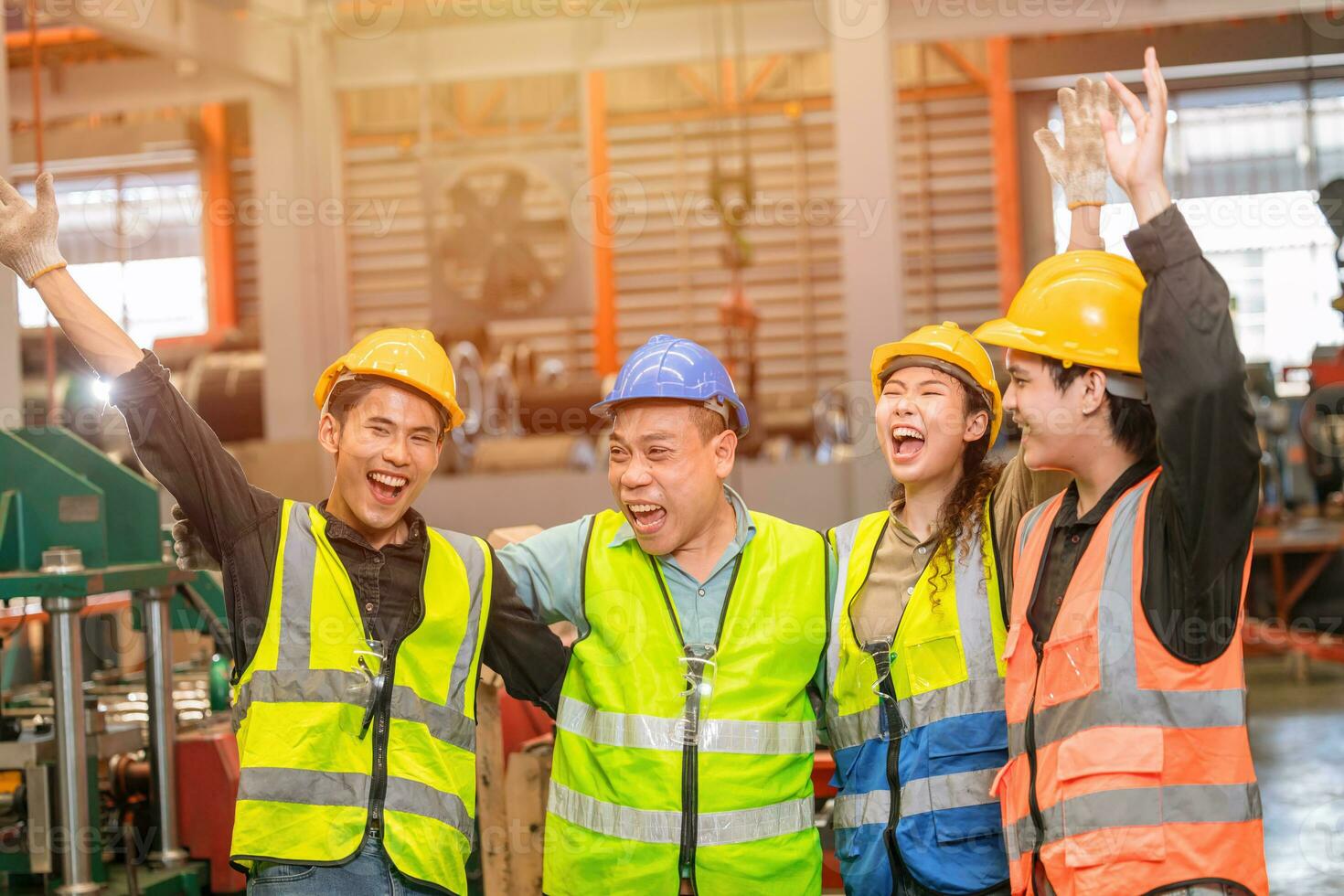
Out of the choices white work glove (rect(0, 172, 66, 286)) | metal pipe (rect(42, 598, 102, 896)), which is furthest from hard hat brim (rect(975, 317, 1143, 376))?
metal pipe (rect(42, 598, 102, 896))

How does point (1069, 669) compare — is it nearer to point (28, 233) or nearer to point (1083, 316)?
point (1083, 316)

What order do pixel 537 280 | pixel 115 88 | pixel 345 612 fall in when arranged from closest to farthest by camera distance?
pixel 345 612
pixel 537 280
pixel 115 88

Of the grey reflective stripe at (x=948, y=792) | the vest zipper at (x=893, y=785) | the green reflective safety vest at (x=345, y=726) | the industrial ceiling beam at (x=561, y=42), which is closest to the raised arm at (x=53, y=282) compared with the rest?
the green reflective safety vest at (x=345, y=726)

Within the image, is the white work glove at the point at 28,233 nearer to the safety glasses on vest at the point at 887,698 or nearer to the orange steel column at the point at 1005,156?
the safety glasses on vest at the point at 887,698

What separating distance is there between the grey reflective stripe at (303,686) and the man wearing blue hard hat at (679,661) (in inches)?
16.7

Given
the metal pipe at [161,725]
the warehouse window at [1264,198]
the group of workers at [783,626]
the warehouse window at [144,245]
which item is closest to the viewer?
the group of workers at [783,626]

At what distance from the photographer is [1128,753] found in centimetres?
199

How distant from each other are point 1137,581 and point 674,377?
0.98 m

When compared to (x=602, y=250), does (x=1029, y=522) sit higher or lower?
lower

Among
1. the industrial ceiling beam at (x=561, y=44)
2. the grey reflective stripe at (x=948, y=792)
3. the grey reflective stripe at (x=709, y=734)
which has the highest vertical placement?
the industrial ceiling beam at (x=561, y=44)

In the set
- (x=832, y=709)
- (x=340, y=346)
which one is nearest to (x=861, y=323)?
(x=340, y=346)

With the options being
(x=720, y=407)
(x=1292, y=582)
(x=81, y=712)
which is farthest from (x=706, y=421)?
(x=1292, y=582)

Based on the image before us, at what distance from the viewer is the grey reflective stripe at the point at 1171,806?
77.2 inches

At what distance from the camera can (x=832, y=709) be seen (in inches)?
102
